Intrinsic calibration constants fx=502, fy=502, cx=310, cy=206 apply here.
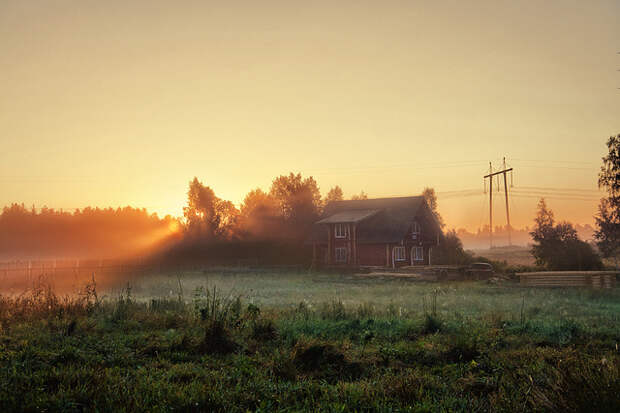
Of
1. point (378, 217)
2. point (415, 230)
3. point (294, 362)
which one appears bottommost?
point (294, 362)

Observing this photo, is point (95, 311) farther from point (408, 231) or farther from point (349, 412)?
point (408, 231)

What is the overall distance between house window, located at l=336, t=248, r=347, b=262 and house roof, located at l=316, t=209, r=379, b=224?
3409 mm

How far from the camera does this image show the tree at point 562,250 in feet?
127

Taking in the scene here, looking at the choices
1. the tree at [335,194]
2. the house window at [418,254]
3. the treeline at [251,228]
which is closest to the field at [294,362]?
the house window at [418,254]

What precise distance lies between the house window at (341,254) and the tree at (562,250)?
1918 cm

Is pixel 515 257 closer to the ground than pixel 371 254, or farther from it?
closer to the ground

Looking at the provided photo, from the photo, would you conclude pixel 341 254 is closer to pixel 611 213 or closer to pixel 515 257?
pixel 611 213

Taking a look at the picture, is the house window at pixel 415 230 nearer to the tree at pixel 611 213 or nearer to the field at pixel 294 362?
the tree at pixel 611 213

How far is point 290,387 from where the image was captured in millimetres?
6906

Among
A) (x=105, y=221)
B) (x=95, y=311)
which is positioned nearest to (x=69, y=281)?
(x=95, y=311)

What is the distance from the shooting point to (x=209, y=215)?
6788 cm

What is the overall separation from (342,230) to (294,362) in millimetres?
46796

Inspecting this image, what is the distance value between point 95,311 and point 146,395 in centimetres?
763

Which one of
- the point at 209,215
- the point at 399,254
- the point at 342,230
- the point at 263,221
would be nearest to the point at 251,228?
the point at 263,221
